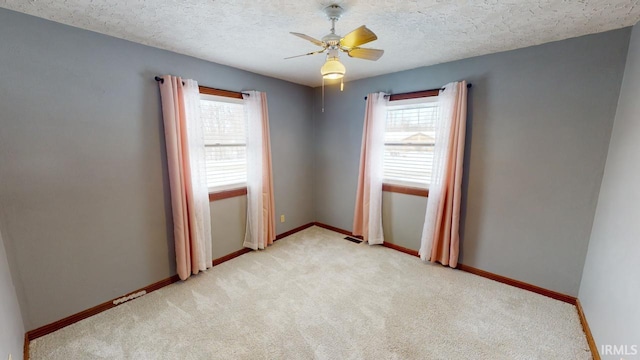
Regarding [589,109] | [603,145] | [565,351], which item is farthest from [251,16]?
[565,351]

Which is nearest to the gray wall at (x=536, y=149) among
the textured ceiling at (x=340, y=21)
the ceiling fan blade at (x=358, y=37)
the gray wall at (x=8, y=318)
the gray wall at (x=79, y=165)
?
the textured ceiling at (x=340, y=21)

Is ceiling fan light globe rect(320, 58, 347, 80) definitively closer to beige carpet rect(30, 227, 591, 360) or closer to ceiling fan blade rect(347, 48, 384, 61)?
ceiling fan blade rect(347, 48, 384, 61)

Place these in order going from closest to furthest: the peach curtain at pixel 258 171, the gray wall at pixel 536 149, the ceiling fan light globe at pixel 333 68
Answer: the ceiling fan light globe at pixel 333 68 → the gray wall at pixel 536 149 → the peach curtain at pixel 258 171

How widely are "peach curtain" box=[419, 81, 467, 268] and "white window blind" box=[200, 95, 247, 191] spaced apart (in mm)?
2382

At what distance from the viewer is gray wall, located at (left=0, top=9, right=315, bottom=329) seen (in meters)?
1.79

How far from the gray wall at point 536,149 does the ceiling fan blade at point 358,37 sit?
5.53 feet

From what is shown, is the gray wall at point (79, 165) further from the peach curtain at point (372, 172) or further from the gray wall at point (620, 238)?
the gray wall at point (620, 238)

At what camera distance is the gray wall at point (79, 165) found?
1786 mm

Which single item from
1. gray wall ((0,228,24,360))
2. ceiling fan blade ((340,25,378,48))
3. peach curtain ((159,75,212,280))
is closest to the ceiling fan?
ceiling fan blade ((340,25,378,48))

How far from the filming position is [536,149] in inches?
94.6

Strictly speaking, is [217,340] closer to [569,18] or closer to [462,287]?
[462,287]

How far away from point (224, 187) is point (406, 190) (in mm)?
2361

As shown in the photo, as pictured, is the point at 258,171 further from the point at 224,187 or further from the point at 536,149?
the point at 536,149

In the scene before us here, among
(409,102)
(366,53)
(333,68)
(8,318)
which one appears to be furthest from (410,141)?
(8,318)
